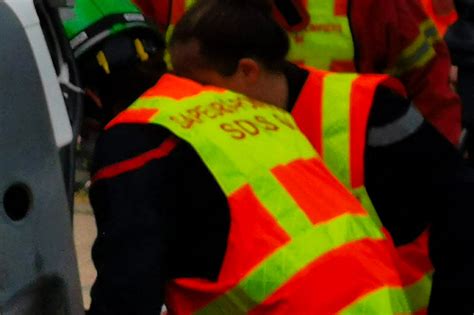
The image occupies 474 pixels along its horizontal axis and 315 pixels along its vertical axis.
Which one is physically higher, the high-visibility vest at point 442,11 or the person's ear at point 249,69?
the person's ear at point 249,69

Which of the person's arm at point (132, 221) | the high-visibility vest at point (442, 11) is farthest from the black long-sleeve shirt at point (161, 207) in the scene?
the high-visibility vest at point (442, 11)

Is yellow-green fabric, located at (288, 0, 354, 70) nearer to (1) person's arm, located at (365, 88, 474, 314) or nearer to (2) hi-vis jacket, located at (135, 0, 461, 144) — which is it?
(2) hi-vis jacket, located at (135, 0, 461, 144)

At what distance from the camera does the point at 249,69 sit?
71.4 inches

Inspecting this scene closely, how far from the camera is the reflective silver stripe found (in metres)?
1.80

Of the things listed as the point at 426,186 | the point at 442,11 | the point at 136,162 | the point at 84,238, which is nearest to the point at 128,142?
the point at 136,162

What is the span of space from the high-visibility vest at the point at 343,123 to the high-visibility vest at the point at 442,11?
72.7 inches

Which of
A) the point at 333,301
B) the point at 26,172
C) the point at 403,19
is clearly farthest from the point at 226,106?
the point at 403,19

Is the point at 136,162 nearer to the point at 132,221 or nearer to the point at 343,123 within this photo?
the point at 132,221

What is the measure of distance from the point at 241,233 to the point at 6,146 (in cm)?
45

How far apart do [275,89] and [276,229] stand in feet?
1.13

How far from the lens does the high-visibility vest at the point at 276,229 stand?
160 centimetres

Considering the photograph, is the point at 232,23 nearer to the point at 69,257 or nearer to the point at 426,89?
the point at 69,257

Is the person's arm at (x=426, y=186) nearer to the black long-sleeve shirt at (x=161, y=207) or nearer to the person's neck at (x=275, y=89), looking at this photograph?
the black long-sleeve shirt at (x=161, y=207)

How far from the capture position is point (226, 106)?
Answer: 5.65 ft
